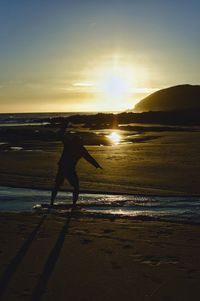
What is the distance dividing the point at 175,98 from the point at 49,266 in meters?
147

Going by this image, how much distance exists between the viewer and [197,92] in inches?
5645

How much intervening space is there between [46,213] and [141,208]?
2.20 metres

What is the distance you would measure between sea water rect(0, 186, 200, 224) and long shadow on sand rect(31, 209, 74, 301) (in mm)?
1838

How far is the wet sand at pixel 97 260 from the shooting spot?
18.8 ft

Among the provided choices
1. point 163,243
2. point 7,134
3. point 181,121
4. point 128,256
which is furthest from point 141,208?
point 181,121

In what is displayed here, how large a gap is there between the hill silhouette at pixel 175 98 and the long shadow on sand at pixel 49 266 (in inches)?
4925

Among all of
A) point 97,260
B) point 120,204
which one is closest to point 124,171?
point 120,204

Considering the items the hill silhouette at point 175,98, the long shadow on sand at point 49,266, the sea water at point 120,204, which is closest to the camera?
the long shadow on sand at point 49,266

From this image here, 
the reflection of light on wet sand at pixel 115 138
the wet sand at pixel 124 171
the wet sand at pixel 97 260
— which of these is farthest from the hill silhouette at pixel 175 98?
the wet sand at pixel 97 260

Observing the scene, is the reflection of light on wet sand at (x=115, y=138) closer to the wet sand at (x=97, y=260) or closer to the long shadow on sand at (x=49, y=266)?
the wet sand at (x=97, y=260)

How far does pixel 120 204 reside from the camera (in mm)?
11609

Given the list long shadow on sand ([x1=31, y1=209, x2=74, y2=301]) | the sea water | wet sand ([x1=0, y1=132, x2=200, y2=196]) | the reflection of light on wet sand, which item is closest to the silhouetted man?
the sea water

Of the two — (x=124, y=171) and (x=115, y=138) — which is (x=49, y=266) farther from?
(x=115, y=138)

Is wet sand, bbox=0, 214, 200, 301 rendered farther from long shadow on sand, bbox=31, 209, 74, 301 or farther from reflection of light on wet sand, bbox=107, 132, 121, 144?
reflection of light on wet sand, bbox=107, 132, 121, 144
